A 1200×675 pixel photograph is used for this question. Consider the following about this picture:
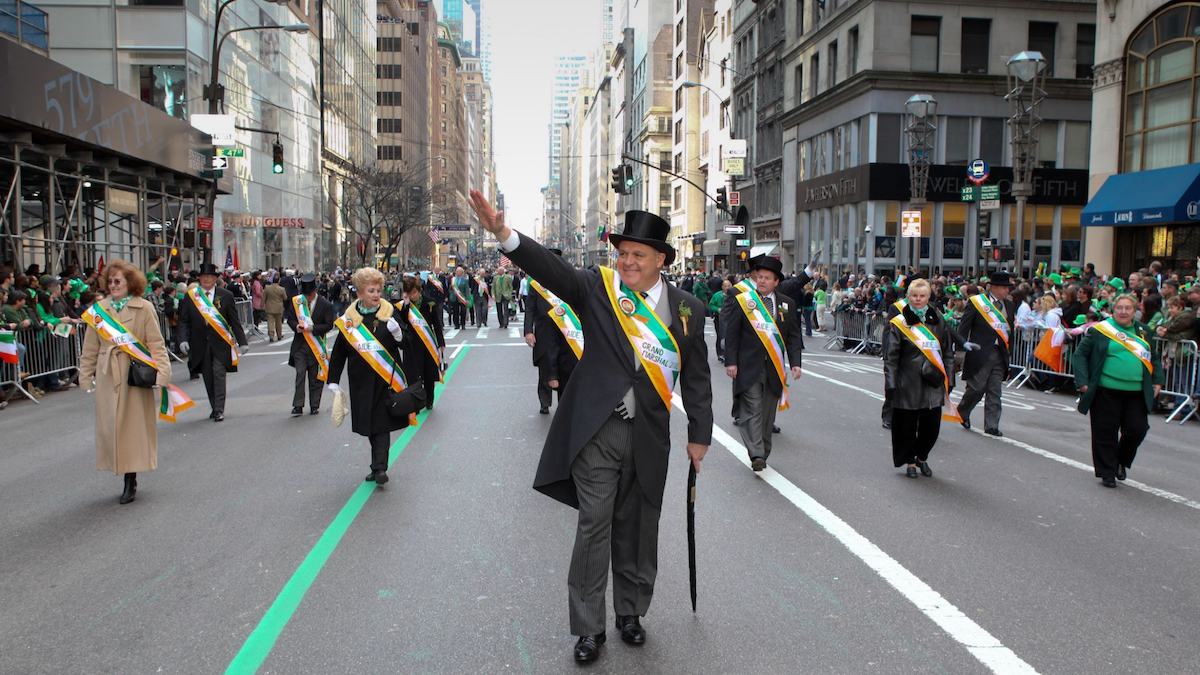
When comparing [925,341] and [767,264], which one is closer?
[925,341]

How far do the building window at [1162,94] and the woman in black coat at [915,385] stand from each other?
720 inches

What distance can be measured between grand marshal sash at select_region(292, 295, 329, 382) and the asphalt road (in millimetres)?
1836

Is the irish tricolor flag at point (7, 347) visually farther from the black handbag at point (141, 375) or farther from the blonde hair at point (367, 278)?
the blonde hair at point (367, 278)

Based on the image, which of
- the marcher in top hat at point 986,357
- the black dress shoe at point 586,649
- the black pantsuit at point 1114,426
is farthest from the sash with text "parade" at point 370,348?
the marcher in top hat at point 986,357

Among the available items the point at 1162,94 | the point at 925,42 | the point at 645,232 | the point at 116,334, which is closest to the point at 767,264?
the point at 645,232

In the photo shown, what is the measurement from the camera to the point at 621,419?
4.15 meters

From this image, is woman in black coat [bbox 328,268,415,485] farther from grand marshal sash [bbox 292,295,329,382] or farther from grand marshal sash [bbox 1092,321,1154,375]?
grand marshal sash [bbox 1092,321,1154,375]

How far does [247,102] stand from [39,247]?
55.9ft

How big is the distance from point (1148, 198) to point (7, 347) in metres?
23.9

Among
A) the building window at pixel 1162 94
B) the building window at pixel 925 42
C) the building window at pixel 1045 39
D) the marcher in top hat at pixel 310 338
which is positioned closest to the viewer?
the marcher in top hat at pixel 310 338

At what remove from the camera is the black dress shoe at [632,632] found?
4.21 meters

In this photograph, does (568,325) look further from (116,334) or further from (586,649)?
(586,649)

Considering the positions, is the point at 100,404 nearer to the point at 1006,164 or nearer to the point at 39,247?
the point at 39,247

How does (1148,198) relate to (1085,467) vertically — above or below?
above
